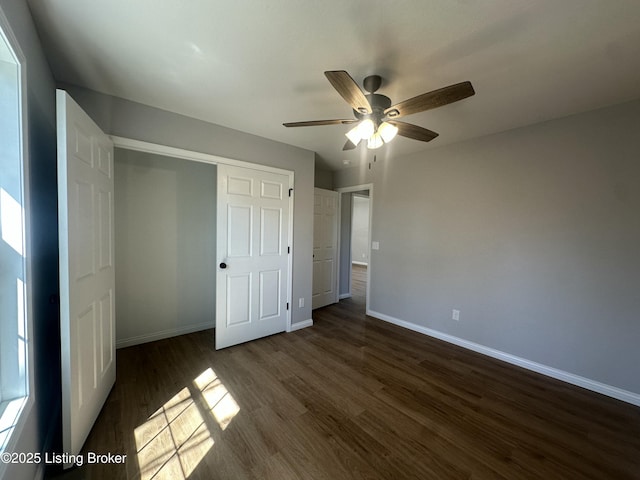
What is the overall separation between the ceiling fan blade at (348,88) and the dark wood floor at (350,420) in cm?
220

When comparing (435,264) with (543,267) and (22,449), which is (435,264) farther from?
(22,449)

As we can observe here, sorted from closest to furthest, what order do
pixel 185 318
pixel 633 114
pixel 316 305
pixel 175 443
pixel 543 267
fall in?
pixel 175 443, pixel 633 114, pixel 543 267, pixel 185 318, pixel 316 305

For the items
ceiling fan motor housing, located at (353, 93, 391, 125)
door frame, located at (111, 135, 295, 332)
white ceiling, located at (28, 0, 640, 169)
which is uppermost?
white ceiling, located at (28, 0, 640, 169)

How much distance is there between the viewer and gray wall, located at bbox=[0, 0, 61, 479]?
1.19 meters

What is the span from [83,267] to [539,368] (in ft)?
13.2

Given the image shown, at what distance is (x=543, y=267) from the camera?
2.49 meters

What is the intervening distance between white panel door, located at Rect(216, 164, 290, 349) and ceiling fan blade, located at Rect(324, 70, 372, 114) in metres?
1.68

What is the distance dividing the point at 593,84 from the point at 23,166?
3.60 metres

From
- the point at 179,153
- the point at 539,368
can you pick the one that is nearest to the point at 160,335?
the point at 179,153

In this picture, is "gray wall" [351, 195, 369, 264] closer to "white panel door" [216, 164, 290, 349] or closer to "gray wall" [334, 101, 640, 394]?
"gray wall" [334, 101, 640, 394]

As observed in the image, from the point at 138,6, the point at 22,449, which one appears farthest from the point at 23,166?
the point at 22,449

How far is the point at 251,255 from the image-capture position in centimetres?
296

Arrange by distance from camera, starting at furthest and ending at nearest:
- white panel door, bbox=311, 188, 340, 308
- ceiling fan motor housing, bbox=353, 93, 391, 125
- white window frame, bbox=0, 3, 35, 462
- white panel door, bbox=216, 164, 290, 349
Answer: white panel door, bbox=311, 188, 340, 308 → white panel door, bbox=216, 164, 290, 349 → ceiling fan motor housing, bbox=353, 93, 391, 125 → white window frame, bbox=0, 3, 35, 462

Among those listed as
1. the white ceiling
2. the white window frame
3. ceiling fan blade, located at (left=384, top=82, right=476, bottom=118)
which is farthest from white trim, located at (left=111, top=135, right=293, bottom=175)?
ceiling fan blade, located at (left=384, top=82, right=476, bottom=118)
